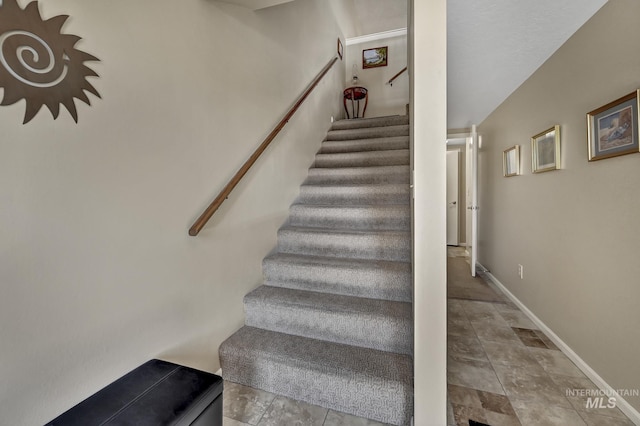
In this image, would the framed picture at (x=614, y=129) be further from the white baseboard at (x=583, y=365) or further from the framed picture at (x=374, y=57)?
the framed picture at (x=374, y=57)

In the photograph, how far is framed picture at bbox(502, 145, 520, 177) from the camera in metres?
2.68

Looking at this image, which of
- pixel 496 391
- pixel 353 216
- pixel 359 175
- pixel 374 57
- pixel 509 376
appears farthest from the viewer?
pixel 374 57

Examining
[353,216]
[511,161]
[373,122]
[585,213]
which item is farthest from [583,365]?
[373,122]

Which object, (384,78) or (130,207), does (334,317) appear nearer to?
(130,207)

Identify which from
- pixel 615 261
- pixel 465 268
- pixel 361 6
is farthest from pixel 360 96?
pixel 615 261

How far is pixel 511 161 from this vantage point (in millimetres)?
2834

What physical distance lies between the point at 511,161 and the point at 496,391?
2.29 metres

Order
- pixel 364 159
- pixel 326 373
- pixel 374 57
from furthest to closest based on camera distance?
pixel 374 57, pixel 364 159, pixel 326 373

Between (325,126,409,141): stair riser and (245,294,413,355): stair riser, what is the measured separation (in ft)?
7.72

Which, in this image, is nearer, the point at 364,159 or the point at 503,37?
the point at 503,37

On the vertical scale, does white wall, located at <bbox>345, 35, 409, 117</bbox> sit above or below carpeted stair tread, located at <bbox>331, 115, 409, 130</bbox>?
above

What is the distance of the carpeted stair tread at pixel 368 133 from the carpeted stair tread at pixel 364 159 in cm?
44

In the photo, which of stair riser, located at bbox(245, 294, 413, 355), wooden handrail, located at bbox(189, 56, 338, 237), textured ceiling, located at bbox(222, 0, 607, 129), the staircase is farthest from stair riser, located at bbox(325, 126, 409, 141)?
stair riser, located at bbox(245, 294, 413, 355)

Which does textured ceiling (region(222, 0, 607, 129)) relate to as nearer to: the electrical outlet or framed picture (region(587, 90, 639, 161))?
framed picture (region(587, 90, 639, 161))
